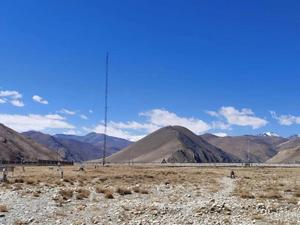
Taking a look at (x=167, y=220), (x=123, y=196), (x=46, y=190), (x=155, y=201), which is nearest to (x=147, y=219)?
(x=167, y=220)

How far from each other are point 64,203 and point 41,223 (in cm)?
725

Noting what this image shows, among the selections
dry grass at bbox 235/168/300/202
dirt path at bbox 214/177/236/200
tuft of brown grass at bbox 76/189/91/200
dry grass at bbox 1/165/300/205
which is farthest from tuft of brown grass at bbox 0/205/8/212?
dry grass at bbox 235/168/300/202

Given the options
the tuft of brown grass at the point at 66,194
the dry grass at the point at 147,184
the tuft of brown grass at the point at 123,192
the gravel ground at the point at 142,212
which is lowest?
the gravel ground at the point at 142,212

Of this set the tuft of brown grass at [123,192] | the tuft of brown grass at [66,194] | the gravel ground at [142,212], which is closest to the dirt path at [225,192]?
the gravel ground at [142,212]

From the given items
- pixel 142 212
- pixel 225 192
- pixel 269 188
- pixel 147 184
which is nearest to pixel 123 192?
pixel 225 192

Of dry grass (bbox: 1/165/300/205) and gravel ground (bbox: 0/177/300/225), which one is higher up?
dry grass (bbox: 1/165/300/205)

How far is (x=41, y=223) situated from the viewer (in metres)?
26.4

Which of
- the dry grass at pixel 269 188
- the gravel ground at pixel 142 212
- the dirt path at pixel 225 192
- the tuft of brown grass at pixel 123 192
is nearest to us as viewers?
the gravel ground at pixel 142 212

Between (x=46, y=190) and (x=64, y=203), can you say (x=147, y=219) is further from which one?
(x=46, y=190)

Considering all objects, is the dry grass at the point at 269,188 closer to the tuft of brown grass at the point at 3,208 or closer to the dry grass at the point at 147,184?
the dry grass at the point at 147,184

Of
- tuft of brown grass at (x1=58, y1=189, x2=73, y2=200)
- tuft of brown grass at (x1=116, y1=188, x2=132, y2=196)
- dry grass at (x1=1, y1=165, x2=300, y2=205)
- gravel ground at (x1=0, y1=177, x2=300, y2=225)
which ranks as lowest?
gravel ground at (x1=0, y1=177, x2=300, y2=225)

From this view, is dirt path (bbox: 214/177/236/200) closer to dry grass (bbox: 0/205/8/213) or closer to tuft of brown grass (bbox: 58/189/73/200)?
tuft of brown grass (bbox: 58/189/73/200)

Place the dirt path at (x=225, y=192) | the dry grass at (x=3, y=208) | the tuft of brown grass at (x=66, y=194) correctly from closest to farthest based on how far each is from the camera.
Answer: the dry grass at (x=3, y=208)
the tuft of brown grass at (x=66, y=194)
the dirt path at (x=225, y=192)

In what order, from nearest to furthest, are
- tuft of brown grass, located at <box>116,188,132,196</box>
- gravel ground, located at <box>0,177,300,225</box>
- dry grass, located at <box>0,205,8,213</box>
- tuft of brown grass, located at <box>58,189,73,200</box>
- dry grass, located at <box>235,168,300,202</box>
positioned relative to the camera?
gravel ground, located at <box>0,177,300,225</box>, dry grass, located at <box>0,205,8,213</box>, tuft of brown grass, located at <box>58,189,73,200</box>, dry grass, located at <box>235,168,300,202</box>, tuft of brown grass, located at <box>116,188,132,196</box>
